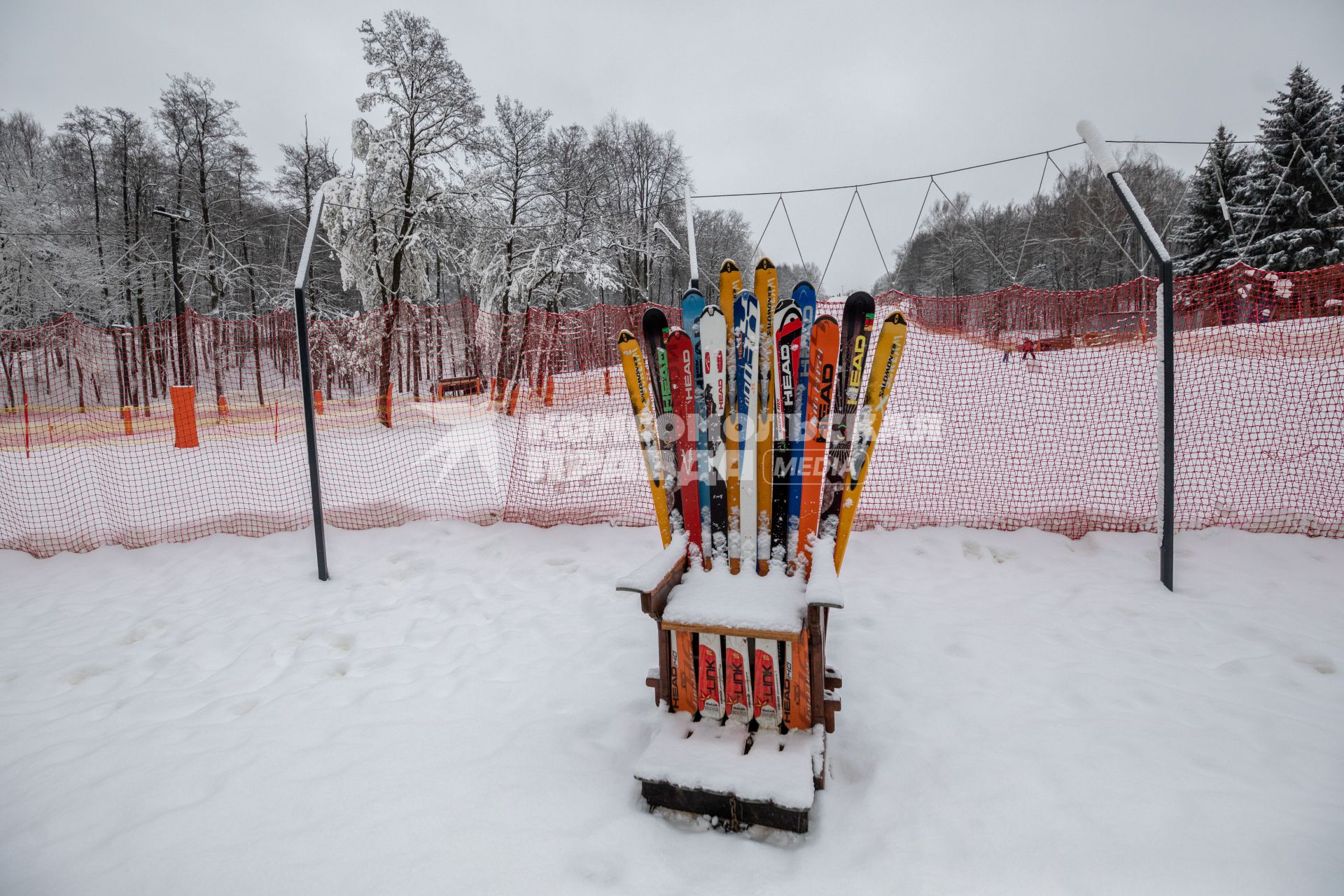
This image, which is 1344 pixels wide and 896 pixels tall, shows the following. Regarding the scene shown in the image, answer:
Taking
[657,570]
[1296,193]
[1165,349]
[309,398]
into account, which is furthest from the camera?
[1296,193]

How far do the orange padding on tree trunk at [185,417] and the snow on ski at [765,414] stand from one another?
9746 millimetres

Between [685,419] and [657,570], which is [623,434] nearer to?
[685,419]

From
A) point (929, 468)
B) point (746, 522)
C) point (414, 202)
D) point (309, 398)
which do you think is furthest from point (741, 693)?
point (414, 202)

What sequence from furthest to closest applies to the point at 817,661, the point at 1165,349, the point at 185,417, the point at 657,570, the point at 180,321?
the point at 185,417 → the point at 180,321 → the point at 1165,349 → the point at 657,570 → the point at 817,661

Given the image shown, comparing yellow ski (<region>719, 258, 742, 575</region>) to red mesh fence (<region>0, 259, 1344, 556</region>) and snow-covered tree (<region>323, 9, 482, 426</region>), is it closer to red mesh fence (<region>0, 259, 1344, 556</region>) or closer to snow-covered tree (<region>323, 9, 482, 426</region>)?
red mesh fence (<region>0, 259, 1344, 556</region>)

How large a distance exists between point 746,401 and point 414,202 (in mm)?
13118

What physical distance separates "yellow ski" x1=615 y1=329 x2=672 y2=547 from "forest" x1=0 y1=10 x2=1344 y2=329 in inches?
259

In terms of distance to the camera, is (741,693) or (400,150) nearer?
(741,693)

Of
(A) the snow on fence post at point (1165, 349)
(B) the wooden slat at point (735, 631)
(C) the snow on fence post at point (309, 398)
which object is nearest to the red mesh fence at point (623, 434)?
(A) the snow on fence post at point (1165, 349)

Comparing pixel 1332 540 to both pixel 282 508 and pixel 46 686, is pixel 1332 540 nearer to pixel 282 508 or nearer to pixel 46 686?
pixel 46 686

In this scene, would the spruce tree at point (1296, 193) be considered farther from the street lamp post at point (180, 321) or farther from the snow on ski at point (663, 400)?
the street lamp post at point (180, 321)

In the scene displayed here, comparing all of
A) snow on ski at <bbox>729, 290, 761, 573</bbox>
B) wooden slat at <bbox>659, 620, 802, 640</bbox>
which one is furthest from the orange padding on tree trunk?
wooden slat at <bbox>659, 620, 802, 640</bbox>

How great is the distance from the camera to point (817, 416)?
97.3 inches

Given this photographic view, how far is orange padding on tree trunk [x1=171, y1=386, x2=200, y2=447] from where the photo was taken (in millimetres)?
8430
